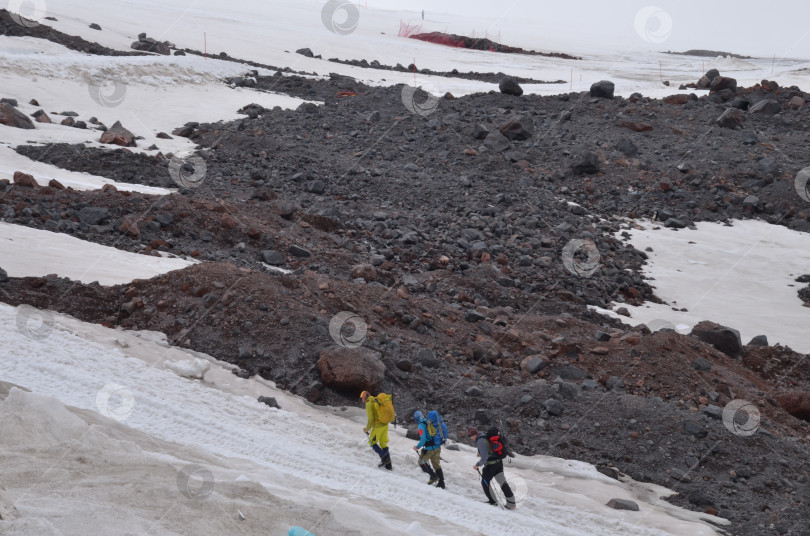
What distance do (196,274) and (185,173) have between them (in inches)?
338

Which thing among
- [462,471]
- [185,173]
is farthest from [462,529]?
[185,173]

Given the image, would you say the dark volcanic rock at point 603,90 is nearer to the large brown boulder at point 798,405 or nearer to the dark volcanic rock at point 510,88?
the dark volcanic rock at point 510,88

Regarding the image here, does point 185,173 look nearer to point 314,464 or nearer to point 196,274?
point 196,274

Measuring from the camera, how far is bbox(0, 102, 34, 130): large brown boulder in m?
19.8

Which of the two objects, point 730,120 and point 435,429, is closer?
point 435,429
